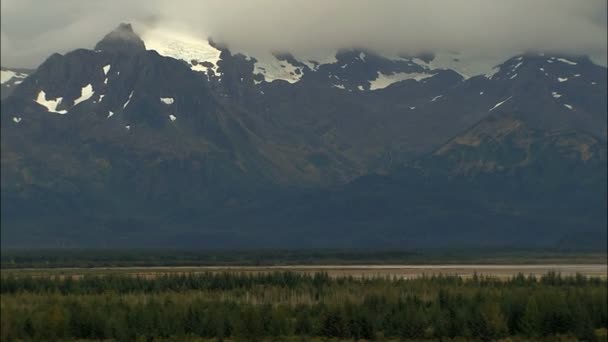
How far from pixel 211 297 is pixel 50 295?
20.0 meters

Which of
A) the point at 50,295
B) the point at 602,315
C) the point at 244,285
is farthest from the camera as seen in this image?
the point at 244,285

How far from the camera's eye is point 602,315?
129375 mm

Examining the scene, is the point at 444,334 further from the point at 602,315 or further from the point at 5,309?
the point at 5,309

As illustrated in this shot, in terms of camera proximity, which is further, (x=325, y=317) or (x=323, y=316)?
(x=323, y=316)

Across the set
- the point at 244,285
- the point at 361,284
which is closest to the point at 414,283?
the point at 361,284

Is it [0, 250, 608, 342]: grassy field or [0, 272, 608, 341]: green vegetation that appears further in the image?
[0, 272, 608, 341]: green vegetation

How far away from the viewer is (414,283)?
17050 cm

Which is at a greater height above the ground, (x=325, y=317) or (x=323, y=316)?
(x=323, y=316)

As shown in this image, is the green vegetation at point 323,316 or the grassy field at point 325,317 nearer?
the grassy field at point 325,317

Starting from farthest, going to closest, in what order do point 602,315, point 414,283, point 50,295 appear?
point 414,283 → point 50,295 → point 602,315

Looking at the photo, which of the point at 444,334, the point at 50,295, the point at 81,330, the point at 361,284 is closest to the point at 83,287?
the point at 50,295

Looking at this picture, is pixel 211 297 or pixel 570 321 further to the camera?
pixel 211 297

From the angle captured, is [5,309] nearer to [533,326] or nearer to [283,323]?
[283,323]

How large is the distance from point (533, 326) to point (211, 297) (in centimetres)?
4840
